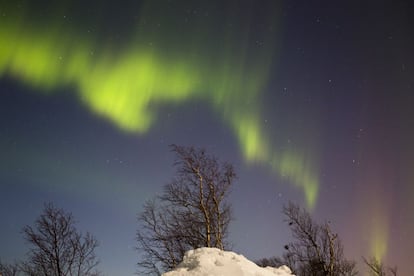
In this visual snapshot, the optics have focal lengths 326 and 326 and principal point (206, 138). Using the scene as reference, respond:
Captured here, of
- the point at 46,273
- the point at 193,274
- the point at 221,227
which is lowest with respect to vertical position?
the point at 193,274

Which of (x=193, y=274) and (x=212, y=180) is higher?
(x=212, y=180)

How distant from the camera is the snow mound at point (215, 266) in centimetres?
735

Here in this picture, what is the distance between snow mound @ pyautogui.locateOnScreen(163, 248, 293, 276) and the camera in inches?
289

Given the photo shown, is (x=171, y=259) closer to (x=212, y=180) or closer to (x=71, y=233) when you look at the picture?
(x=212, y=180)

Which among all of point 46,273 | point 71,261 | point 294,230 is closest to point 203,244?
point 294,230

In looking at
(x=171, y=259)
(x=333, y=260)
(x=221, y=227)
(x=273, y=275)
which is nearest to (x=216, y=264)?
(x=273, y=275)

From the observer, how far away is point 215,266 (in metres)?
7.54

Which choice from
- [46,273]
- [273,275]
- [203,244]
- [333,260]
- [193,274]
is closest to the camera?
[193,274]

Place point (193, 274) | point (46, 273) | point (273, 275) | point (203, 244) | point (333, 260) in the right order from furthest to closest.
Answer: point (46, 273)
point (333, 260)
point (203, 244)
point (273, 275)
point (193, 274)

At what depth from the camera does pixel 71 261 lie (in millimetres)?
19609

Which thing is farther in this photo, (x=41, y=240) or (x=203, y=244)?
(x=41, y=240)

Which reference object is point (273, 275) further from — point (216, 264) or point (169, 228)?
point (169, 228)

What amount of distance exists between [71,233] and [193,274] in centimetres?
1550

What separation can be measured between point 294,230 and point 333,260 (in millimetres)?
2658
